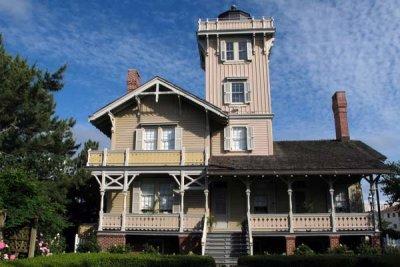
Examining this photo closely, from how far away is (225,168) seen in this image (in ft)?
74.9

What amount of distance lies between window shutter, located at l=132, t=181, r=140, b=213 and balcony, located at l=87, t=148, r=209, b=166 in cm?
169

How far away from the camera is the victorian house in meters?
22.1

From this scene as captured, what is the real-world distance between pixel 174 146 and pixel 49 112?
719 cm

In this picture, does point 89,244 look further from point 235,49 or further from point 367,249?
point 235,49

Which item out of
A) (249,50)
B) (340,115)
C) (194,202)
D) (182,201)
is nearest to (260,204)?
(194,202)

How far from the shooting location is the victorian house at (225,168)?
22.1 metres

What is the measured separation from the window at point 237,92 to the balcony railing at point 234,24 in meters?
3.43

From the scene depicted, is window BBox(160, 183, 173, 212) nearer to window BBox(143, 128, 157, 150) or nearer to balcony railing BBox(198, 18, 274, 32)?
window BBox(143, 128, 157, 150)

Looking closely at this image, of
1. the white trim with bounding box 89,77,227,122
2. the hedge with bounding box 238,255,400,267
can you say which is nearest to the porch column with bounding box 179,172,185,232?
the white trim with bounding box 89,77,227,122

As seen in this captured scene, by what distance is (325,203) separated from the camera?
24672 millimetres

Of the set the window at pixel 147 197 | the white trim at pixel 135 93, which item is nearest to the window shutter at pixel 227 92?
the white trim at pixel 135 93

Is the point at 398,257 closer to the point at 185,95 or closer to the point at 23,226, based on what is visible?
the point at 23,226

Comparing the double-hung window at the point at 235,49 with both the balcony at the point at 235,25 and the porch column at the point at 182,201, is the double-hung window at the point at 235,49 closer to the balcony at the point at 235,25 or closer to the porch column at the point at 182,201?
the balcony at the point at 235,25

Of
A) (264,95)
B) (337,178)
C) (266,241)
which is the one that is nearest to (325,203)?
(337,178)
